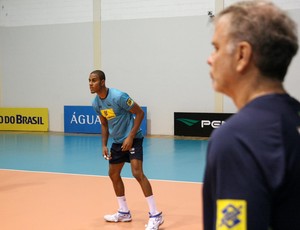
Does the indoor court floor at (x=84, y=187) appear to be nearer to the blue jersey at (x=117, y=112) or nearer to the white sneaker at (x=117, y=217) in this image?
the white sneaker at (x=117, y=217)

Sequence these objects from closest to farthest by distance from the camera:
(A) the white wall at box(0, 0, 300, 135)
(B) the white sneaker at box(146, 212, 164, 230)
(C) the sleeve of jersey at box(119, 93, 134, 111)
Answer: (B) the white sneaker at box(146, 212, 164, 230), (C) the sleeve of jersey at box(119, 93, 134, 111), (A) the white wall at box(0, 0, 300, 135)

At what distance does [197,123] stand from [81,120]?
4.00 meters

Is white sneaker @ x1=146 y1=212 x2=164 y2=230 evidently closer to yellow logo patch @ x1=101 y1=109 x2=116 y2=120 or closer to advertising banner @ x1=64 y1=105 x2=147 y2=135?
yellow logo patch @ x1=101 y1=109 x2=116 y2=120

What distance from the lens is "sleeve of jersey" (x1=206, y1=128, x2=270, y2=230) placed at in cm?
103

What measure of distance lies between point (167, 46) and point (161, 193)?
8.14 meters

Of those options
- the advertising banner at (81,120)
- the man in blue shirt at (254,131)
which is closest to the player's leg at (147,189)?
the man in blue shirt at (254,131)

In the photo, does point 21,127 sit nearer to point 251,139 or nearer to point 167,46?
point 167,46

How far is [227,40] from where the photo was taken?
119 cm

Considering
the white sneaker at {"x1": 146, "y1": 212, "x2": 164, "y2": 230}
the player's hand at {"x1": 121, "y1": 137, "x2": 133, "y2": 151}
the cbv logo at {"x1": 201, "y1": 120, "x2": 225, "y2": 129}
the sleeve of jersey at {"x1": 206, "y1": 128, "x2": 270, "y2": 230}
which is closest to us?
the sleeve of jersey at {"x1": 206, "y1": 128, "x2": 270, "y2": 230}

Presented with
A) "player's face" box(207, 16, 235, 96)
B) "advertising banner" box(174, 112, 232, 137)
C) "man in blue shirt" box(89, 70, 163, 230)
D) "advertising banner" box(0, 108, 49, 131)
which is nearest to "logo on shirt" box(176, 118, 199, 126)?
"advertising banner" box(174, 112, 232, 137)

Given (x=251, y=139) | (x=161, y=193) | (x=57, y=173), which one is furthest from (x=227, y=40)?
(x=57, y=173)

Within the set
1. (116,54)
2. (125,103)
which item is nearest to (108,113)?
(125,103)

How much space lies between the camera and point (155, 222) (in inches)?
185

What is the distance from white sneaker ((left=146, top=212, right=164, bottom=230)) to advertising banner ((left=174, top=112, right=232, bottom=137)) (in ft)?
26.4
